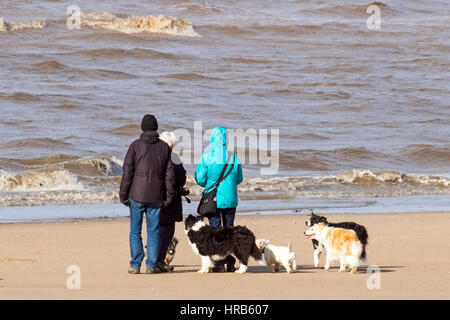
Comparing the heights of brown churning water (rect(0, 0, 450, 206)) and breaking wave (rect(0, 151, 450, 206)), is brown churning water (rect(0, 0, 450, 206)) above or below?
above

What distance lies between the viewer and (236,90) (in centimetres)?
3131

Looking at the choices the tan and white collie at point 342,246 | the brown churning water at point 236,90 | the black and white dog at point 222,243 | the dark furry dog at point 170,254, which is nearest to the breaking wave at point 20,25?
the brown churning water at point 236,90

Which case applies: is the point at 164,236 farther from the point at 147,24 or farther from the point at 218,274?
the point at 147,24

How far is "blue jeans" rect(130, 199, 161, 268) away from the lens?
8141 mm

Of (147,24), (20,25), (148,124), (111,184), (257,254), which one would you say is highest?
(147,24)

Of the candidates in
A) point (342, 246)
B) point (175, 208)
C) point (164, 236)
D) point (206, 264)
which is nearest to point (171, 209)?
point (175, 208)

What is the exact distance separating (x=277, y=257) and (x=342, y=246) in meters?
0.63

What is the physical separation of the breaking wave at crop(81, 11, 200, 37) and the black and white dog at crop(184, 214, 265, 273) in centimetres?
3629

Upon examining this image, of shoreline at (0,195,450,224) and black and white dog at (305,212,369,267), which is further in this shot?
shoreline at (0,195,450,224)

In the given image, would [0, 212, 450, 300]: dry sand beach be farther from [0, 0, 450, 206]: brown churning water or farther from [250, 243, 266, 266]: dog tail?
[0, 0, 450, 206]: brown churning water

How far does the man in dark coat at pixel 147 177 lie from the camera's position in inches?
314

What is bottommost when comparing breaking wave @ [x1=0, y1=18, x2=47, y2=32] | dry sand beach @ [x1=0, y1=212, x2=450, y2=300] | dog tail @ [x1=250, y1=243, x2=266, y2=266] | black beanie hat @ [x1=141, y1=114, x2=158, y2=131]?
dry sand beach @ [x1=0, y1=212, x2=450, y2=300]

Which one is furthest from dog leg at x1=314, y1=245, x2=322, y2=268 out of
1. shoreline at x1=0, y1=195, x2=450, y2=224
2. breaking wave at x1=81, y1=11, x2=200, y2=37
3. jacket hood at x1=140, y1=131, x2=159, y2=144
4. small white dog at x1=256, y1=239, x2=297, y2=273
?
breaking wave at x1=81, y1=11, x2=200, y2=37

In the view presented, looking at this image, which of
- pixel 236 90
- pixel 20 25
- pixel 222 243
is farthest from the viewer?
pixel 20 25
